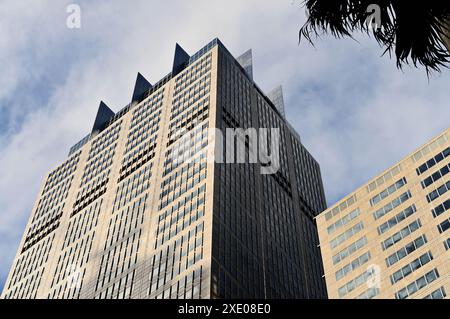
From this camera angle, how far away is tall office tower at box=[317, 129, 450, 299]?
7512 centimetres

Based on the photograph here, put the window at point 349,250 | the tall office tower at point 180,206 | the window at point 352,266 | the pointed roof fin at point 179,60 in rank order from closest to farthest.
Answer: the window at point 352,266 → the window at point 349,250 → the tall office tower at point 180,206 → the pointed roof fin at point 179,60

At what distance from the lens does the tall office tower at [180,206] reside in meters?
114

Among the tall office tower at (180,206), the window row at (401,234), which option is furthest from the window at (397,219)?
the tall office tower at (180,206)

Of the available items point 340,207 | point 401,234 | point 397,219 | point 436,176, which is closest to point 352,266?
point 401,234

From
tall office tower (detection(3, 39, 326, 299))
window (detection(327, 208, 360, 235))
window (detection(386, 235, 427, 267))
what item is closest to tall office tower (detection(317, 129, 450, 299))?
window (detection(386, 235, 427, 267))

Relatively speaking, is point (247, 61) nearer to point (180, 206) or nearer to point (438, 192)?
point (180, 206)

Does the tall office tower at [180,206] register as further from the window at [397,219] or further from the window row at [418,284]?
the window row at [418,284]

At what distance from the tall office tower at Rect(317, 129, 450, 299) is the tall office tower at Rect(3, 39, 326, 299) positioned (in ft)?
77.9

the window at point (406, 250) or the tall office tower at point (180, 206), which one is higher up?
the tall office tower at point (180, 206)

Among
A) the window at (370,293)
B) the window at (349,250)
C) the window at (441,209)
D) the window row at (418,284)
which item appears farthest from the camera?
the window at (349,250)

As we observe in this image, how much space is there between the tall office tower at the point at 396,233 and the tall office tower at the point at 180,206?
77.9 feet

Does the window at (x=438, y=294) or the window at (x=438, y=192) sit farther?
the window at (x=438, y=192)

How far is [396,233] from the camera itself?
270 ft

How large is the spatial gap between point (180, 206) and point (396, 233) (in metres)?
52.3
